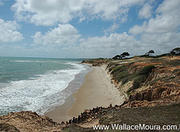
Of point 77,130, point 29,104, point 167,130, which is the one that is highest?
point 167,130

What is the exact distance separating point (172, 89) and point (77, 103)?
865 cm

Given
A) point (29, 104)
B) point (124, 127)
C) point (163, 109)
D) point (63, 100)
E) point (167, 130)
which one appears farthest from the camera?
point (63, 100)

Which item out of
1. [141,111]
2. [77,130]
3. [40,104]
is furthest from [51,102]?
[141,111]

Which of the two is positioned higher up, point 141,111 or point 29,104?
point 141,111

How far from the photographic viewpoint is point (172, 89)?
9594 mm

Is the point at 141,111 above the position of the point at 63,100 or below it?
above

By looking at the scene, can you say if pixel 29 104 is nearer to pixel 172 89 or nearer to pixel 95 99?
pixel 95 99

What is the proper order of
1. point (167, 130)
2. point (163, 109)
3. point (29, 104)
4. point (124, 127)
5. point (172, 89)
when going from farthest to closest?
point (29, 104) < point (172, 89) < point (163, 109) < point (124, 127) < point (167, 130)

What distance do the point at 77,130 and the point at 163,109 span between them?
4.67 metres

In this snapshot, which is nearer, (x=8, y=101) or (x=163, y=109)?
(x=163, y=109)

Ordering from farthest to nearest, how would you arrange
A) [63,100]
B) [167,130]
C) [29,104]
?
[63,100] → [29,104] → [167,130]

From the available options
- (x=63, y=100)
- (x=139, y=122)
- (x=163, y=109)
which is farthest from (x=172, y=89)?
(x=63, y=100)

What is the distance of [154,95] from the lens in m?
9.93

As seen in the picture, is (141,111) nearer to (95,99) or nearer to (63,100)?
(95,99)
